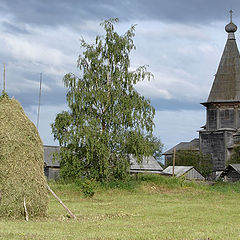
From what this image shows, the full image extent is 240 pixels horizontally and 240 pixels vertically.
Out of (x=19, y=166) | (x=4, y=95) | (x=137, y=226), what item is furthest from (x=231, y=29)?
(x=137, y=226)

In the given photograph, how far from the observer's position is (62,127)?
38.5 metres

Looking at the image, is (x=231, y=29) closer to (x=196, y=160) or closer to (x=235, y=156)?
(x=235, y=156)

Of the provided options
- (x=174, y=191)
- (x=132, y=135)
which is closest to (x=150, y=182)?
(x=174, y=191)

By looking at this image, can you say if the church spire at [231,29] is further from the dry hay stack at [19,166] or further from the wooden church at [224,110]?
the dry hay stack at [19,166]

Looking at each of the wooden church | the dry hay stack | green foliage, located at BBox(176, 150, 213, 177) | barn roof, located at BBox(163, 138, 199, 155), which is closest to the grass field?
the dry hay stack

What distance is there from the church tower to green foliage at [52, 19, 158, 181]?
3198 centimetres

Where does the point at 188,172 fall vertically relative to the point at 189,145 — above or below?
below

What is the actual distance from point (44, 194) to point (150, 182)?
23596mm

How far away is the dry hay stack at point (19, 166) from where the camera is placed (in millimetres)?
17453

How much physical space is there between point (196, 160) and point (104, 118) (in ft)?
116

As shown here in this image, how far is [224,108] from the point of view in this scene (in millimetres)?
69938

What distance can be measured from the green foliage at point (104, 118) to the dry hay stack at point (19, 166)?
1899 centimetres

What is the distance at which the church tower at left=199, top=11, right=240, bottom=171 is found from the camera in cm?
6900

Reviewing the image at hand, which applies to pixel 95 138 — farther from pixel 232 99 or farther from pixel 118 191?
pixel 232 99
